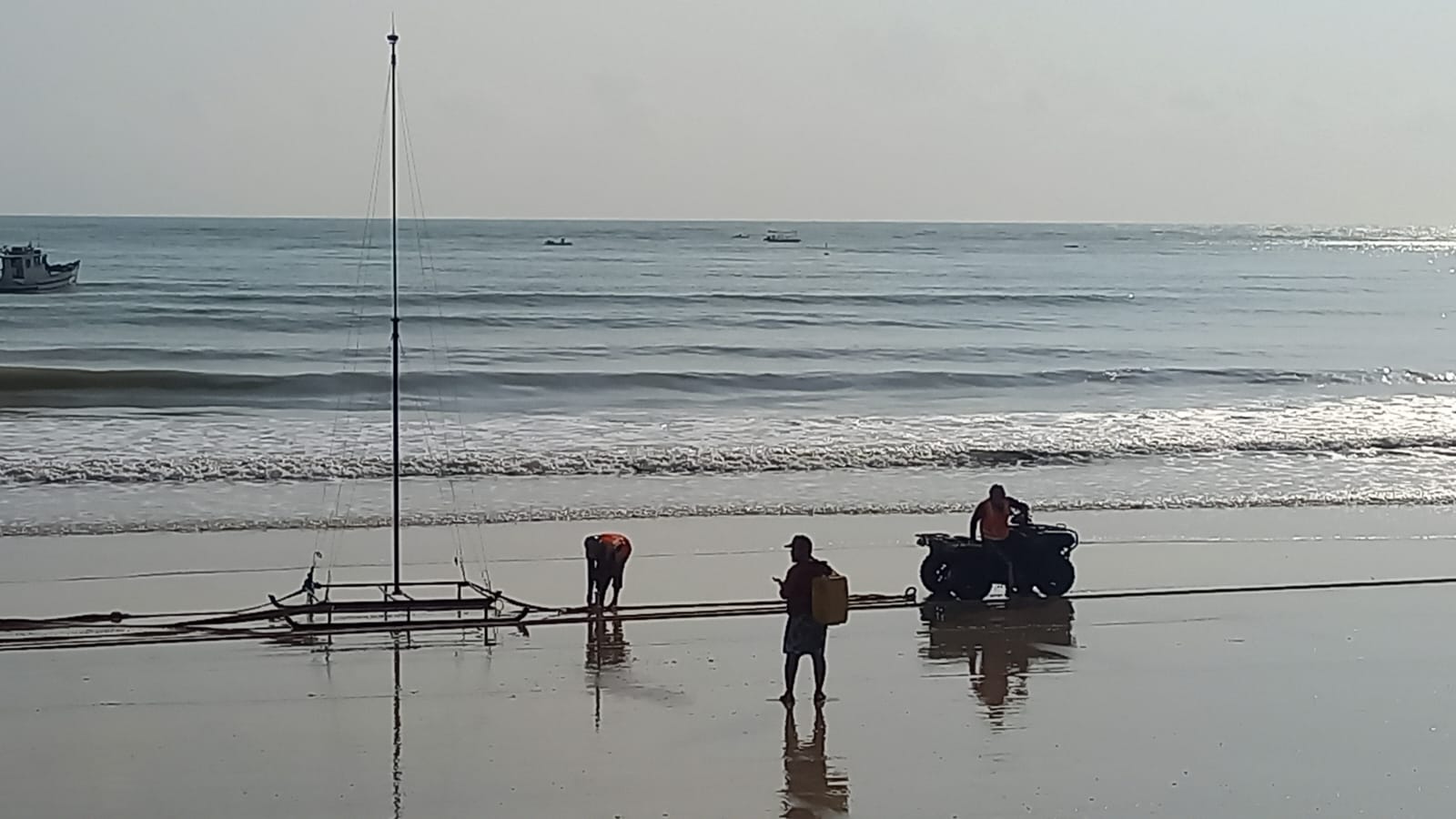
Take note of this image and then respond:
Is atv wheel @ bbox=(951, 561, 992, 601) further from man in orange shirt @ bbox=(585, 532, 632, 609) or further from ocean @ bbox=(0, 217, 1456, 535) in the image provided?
ocean @ bbox=(0, 217, 1456, 535)

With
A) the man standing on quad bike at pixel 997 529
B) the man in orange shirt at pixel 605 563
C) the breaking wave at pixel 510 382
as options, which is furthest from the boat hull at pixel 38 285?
the man standing on quad bike at pixel 997 529

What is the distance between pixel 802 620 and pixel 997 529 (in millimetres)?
3943

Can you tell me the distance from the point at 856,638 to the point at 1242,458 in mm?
13252

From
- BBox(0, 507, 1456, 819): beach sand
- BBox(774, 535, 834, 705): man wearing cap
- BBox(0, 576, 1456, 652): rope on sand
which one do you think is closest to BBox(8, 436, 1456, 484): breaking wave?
BBox(0, 507, 1456, 819): beach sand

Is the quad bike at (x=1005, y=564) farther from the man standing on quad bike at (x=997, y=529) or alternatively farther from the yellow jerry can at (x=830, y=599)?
the yellow jerry can at (x=830, y=599)

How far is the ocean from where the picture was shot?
2181cm

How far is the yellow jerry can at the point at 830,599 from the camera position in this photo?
451 inches

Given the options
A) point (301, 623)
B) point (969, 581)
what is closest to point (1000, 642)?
point (969, 581)

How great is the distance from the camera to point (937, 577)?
1506 centimetres

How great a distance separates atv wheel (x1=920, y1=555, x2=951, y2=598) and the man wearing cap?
11.1 ft

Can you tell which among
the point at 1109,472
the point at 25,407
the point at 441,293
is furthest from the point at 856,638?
the point at 441,293

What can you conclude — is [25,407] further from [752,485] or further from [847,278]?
[847,278]

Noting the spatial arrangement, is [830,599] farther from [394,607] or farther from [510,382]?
[510,382]

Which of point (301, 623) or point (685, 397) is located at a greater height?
point (685, 397)
